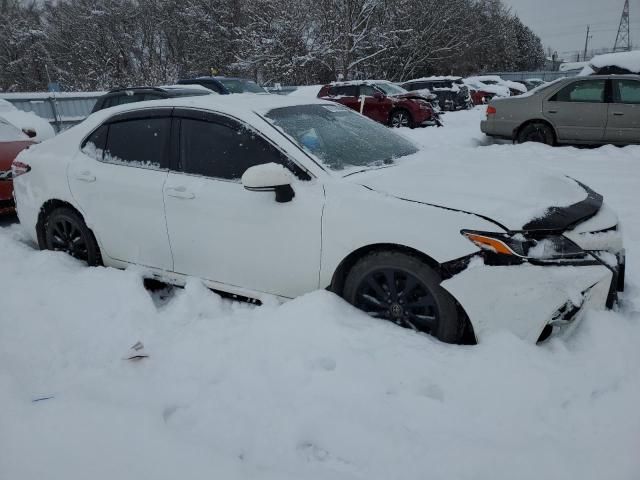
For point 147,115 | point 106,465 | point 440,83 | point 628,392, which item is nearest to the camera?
point 106,465

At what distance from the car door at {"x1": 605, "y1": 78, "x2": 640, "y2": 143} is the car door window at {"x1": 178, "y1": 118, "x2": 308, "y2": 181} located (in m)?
7.87

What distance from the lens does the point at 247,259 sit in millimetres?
3023

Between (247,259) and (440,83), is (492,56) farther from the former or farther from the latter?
(247,259)

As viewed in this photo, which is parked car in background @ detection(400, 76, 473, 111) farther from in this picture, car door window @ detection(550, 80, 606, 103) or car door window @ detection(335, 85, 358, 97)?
car door window @ detection(550, 80, 606, 103)

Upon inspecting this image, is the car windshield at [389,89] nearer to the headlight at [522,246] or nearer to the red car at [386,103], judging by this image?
the red car at [386,103]

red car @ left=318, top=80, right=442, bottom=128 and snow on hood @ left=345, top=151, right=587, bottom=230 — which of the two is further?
red car @ left=318, top=80, right=442, bottom=128

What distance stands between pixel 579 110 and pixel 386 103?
5.81 metres

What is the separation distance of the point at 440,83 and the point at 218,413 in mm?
18779

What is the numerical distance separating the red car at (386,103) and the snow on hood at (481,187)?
9.35 m

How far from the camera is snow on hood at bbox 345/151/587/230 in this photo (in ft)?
8.33

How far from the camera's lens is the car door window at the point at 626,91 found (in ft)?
27.0

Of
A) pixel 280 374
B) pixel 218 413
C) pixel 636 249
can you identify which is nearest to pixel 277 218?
pixel 280 374

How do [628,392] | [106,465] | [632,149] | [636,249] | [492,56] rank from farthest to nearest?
1. [492,56]
2. [632,149]
3. [636,249]
4. [628,392]
5. [106,465]

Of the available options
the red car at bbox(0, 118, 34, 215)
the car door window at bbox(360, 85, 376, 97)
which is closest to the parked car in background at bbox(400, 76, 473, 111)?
the car door window at bbox(360, 85, 376, 97)
